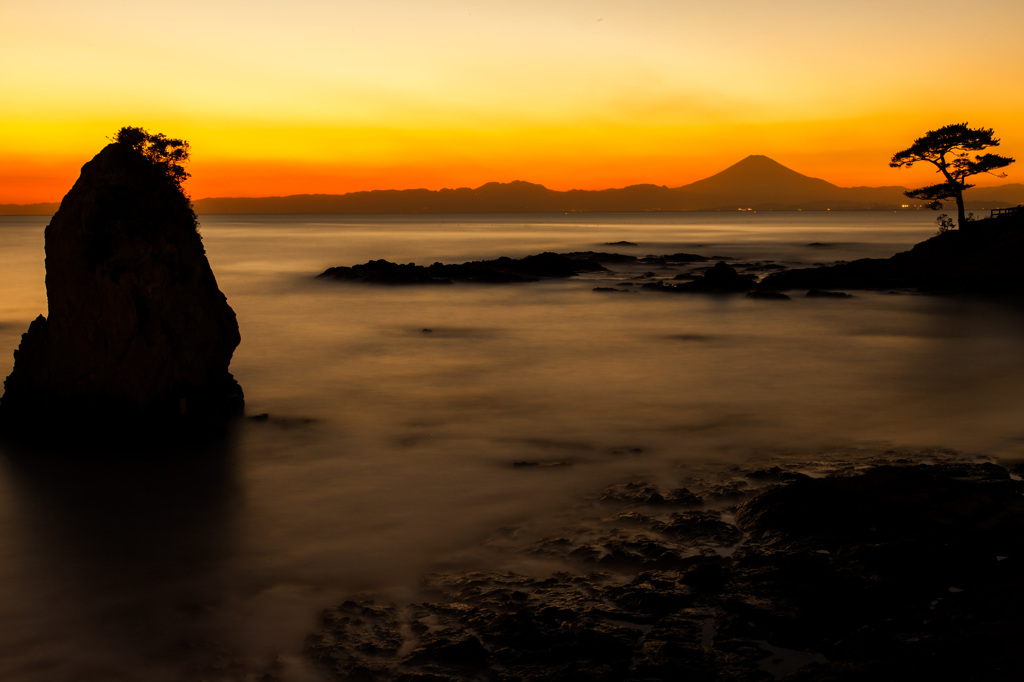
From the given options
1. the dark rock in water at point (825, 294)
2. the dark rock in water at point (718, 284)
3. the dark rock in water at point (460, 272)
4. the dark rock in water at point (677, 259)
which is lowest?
the dark rock in water at point (825, 294)

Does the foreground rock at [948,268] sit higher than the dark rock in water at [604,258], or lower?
lower

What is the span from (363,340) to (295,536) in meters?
14.8

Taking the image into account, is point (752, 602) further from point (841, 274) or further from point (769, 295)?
point (841, 274)

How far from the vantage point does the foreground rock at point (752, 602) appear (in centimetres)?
499

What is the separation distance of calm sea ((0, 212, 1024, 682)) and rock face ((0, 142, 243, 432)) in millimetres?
1264

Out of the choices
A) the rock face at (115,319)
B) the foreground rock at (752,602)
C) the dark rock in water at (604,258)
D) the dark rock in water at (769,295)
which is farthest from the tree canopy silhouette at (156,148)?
the dark rock in water at (604,258)

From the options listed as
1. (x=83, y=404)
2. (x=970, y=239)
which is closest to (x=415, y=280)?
(x=970, y=239)

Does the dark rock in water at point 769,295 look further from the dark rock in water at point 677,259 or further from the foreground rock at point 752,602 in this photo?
the foreground rock at point 752,602

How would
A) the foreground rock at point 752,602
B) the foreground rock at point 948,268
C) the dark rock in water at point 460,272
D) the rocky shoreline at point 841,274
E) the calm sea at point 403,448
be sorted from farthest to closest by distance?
the dark rock in water at point 460,272
the rocky shoreline at point 841,274
the foreground rock at point 948,268
the calm sea at point 403,448
the foreground rock at point 752,602

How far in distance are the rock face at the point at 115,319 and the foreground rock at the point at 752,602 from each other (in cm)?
640

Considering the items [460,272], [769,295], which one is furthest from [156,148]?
[460,272]

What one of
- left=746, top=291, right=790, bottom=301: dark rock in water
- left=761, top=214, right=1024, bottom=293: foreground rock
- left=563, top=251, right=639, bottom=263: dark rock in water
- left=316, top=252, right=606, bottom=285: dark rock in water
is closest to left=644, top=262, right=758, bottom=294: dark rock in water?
left=761, top=214, right=1024, bottom=293: foreground rock

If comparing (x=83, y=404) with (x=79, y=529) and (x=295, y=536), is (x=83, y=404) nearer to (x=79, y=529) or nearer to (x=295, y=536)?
(x=79, y=529)

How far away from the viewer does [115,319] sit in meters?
11.1
